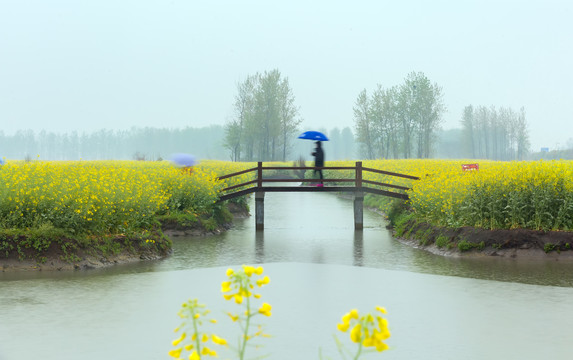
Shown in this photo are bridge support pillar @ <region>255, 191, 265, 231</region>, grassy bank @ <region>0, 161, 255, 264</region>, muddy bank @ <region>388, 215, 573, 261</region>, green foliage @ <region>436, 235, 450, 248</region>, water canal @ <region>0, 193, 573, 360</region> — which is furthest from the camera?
bridge support pillar @ <region>255, 191, 265, 231</region>

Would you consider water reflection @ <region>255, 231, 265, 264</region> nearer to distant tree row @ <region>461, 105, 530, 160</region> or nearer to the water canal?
the water canal

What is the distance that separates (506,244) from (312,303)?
800cm

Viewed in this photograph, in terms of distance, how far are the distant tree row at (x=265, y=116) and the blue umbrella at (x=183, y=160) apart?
5800 centimetres

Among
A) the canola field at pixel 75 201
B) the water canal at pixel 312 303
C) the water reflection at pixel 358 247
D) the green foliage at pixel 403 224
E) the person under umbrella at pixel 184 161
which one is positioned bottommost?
the water canal at pixel 312 303

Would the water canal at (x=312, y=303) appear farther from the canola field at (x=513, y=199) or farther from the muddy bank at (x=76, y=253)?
the canola field at (x=513, y=199)

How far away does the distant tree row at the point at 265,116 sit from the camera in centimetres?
8750

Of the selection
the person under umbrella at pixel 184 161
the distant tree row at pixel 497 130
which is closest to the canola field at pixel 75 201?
the person under umbrella at pixel 184 161

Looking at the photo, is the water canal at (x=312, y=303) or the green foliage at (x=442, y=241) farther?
the green foliage at (x=442, y=241)

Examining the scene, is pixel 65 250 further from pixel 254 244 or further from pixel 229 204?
pixel 229 204

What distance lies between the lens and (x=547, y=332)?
927 cm

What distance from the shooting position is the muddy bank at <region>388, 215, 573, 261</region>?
661 inches

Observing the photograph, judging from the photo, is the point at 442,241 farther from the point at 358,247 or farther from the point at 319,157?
the point at 319,157

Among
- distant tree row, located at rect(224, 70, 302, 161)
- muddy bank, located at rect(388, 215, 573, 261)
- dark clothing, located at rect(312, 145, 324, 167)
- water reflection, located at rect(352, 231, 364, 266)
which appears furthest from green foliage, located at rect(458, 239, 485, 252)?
distant tree row, located at rect(224, 70, 302, 161)

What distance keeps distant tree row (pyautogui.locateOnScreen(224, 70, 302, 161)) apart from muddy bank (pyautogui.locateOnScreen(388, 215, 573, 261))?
6932cm
